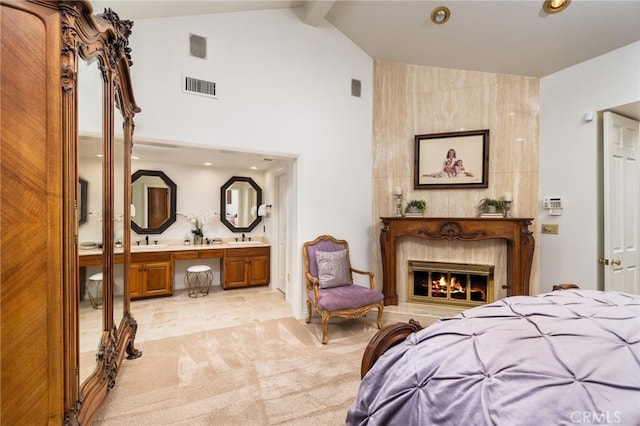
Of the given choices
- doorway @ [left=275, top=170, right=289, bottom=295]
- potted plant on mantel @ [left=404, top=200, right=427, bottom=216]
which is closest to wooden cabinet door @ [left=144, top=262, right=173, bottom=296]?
doorway @ [left=275, top=170, right=289, bottom=295]

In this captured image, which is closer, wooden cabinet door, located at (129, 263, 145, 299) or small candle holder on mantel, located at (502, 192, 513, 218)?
small candle holder on mantel, located at (502, 192, 513, 218)

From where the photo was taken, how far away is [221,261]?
4883mm

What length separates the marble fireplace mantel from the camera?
125 inches

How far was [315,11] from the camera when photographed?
3211 millimetres

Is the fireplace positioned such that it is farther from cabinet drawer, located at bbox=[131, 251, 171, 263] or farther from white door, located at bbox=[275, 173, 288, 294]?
cabinet drawer, located at bbox=[131, 251, 171, 263]

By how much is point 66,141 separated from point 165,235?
3.98 meters

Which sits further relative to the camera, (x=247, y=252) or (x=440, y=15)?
(x=247, y=252)

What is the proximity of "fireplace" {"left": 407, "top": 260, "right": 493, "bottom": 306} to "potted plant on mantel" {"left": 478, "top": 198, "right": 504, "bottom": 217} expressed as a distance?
685 mm

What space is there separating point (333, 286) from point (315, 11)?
3.25m

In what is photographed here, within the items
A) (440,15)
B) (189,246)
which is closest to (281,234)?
(189,246)

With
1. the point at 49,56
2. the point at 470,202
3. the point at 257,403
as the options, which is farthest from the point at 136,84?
the point at 470,202

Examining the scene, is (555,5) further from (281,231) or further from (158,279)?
(158,279)

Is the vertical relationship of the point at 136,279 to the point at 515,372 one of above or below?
below

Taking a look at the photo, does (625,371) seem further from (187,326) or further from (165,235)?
(165,235)
